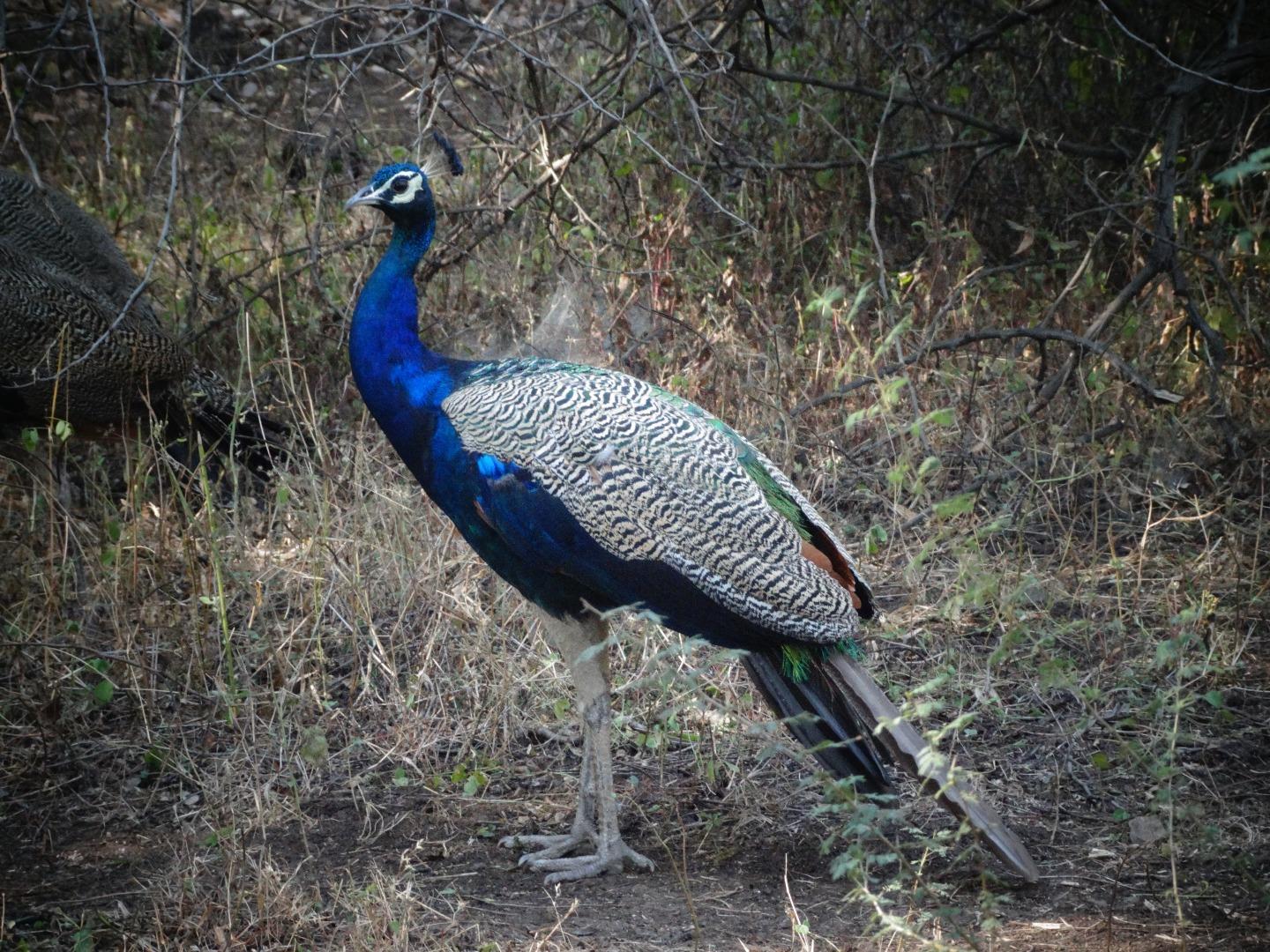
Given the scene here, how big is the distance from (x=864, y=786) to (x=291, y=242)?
13.7ft

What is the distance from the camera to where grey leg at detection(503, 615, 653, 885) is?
3.40m

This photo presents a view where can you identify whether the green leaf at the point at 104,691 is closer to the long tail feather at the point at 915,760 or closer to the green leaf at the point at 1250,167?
the long tail feather at the point at 915,760

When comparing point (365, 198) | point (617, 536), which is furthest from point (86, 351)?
point (617, 536)

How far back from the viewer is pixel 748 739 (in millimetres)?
3898

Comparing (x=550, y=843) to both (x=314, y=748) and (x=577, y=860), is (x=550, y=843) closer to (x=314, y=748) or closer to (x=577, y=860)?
(x=577, y=860)

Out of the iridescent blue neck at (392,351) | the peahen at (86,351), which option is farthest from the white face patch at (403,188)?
the peahen at (86,351)

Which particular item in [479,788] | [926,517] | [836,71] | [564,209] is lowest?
[479,788]

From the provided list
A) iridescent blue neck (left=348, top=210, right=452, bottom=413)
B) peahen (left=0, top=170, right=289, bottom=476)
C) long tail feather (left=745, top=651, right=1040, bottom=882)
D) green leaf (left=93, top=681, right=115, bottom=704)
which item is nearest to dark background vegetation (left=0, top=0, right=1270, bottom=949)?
green leaf (left=93, top=681, right=115, bottom=704)

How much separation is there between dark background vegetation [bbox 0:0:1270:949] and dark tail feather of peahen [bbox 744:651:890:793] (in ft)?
0.31

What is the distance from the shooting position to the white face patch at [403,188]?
3.70 meters

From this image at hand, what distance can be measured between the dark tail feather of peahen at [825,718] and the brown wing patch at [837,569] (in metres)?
0.24

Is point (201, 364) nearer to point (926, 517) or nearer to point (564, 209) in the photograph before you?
point (564, 209)

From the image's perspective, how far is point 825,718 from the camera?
329 centimetres

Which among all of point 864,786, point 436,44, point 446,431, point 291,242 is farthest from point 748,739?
point 291,242
